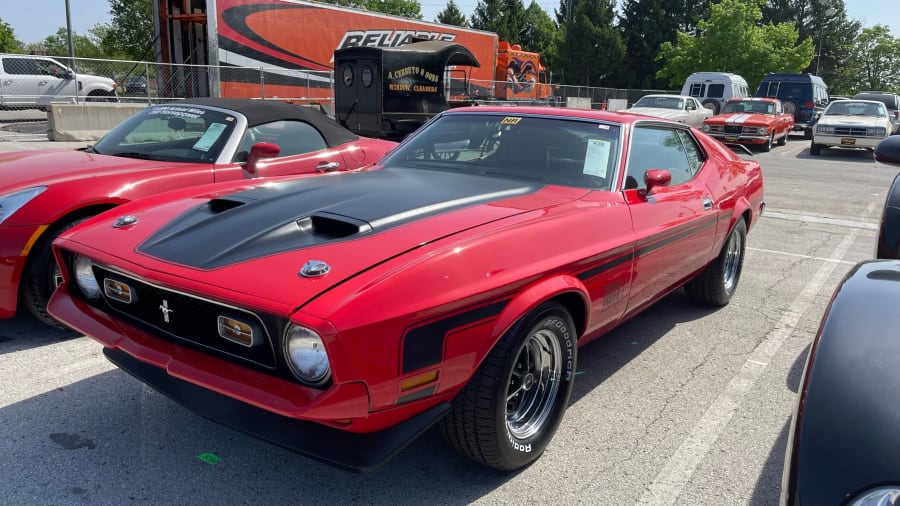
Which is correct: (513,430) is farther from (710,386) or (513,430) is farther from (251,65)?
(251,65)

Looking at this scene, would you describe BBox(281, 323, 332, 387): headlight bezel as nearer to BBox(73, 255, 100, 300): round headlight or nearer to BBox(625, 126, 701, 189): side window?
BBox(73, 255, 100, 300): round headlight

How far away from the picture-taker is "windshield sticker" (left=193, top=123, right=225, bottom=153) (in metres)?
4.80

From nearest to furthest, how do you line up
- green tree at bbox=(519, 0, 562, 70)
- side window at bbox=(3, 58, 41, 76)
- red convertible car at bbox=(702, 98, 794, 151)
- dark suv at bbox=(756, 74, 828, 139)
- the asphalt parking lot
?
the asphalt parking lot → side window at bbox=(3, 58, 41, 76) → red convertible car at bbox=(702, 98, 794, 151) → dark suv at bbox=(756, 74, 828, 139) → green tree at bbox=(519, 0, 562, 70)

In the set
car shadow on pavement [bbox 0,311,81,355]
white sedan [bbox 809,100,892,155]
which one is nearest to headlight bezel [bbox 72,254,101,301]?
car shadow on pavement [bbox 0,311,81,355]

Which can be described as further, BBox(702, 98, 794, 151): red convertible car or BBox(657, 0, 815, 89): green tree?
BBox(657, 0, 815, 89): green tree

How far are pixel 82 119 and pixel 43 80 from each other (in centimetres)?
563

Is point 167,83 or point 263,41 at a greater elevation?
point 263,41

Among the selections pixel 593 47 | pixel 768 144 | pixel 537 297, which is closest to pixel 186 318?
pixel 537 297

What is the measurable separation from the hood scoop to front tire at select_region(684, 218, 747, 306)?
1.91 metres

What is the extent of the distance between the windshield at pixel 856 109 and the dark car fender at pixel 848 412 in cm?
1942

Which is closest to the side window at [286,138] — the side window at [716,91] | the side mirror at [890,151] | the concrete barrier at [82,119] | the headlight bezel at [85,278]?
the headlight bezel at [85,278]

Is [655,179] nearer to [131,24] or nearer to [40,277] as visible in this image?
[40,277]

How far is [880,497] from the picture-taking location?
1.33 m

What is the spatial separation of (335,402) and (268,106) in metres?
3.94
